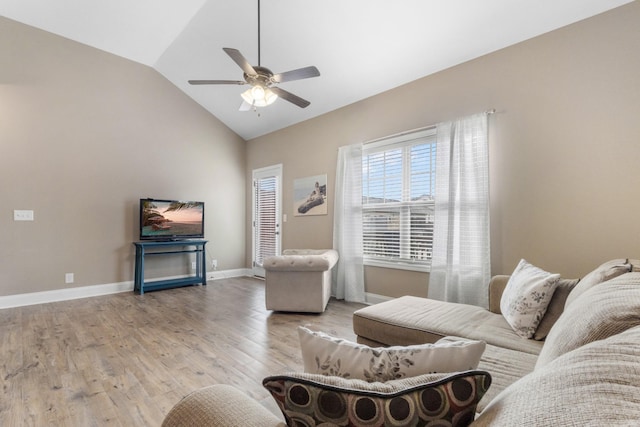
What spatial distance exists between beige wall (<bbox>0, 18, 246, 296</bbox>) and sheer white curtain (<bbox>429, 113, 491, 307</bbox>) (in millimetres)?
4335

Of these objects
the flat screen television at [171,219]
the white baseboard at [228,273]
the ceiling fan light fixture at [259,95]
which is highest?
the ceiling fan light fixture at [259,95]

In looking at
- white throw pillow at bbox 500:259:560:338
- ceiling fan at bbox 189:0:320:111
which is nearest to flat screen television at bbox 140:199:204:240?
ceiling fan at bbox 189:0:320:111

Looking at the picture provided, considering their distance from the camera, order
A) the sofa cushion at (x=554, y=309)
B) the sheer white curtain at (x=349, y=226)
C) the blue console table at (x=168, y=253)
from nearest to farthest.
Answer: the sofa cushion at (x=554, y=309) < the sheer white curtain at (x=349, y=226) < the blue console table at (x=168, y=253)

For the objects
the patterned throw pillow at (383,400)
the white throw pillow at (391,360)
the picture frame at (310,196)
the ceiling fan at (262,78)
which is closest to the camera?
the patterned throw pillow at (383,400)

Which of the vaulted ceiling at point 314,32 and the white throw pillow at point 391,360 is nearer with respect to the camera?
the white throw pillow at point 391,360

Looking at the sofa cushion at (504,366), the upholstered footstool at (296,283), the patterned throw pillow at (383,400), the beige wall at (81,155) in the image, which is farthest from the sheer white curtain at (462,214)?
the beige wall at (81,155)

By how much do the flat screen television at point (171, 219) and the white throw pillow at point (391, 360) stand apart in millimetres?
4889

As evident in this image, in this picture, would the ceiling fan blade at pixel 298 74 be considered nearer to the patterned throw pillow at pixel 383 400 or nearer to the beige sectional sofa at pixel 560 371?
the beige sectional sofa at pixel 560 371

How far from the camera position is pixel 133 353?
8.54 feet

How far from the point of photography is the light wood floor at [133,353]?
187 centimetres

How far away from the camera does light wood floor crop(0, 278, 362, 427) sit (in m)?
1.87

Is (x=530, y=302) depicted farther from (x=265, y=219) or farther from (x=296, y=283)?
(x=265, y=219)

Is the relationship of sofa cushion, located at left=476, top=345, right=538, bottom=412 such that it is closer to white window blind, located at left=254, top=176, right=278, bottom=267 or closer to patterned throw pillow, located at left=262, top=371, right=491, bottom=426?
patterned throw pillow, located at left=262, top=371, right=491, bottom=426

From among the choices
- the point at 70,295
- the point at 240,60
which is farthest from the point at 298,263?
the point at 70,295
